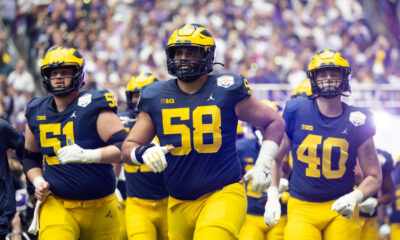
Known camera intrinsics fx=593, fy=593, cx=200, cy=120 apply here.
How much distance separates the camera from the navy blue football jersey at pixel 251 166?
606 cm

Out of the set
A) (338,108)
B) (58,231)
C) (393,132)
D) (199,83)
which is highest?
(199,83)

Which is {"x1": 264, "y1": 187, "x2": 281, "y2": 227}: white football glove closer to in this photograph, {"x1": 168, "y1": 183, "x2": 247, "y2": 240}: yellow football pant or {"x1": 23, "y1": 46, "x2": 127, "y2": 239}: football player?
{"x1": 168, "y1": 183, "x2": 247, "y2": 240}: yellow football pant

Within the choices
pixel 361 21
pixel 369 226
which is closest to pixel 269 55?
pixel 361 21

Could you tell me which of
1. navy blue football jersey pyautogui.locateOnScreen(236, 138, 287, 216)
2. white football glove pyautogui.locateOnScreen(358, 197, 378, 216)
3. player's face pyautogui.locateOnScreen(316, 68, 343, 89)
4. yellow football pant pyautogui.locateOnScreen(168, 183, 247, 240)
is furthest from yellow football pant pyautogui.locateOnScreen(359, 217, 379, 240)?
yellow football pant pyautogui.locateOnScreen(168, 183, 247, 240)

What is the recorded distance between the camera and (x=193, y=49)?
14.5ft

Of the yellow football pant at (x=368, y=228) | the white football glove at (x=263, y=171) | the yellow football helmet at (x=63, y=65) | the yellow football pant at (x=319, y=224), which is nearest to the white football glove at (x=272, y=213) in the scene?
the yellow football pant at (x=319, y=224)

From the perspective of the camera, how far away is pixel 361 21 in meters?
16.1

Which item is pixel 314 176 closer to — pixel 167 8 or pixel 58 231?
pixel 58 231

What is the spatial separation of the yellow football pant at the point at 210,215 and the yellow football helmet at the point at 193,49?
0.87 meters

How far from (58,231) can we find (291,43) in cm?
1133

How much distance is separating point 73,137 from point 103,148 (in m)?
0.33

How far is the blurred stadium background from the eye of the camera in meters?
12.4

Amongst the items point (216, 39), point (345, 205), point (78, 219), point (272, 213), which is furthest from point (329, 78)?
point (216, 39)

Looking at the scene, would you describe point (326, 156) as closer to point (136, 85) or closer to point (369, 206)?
point (369, 206)
